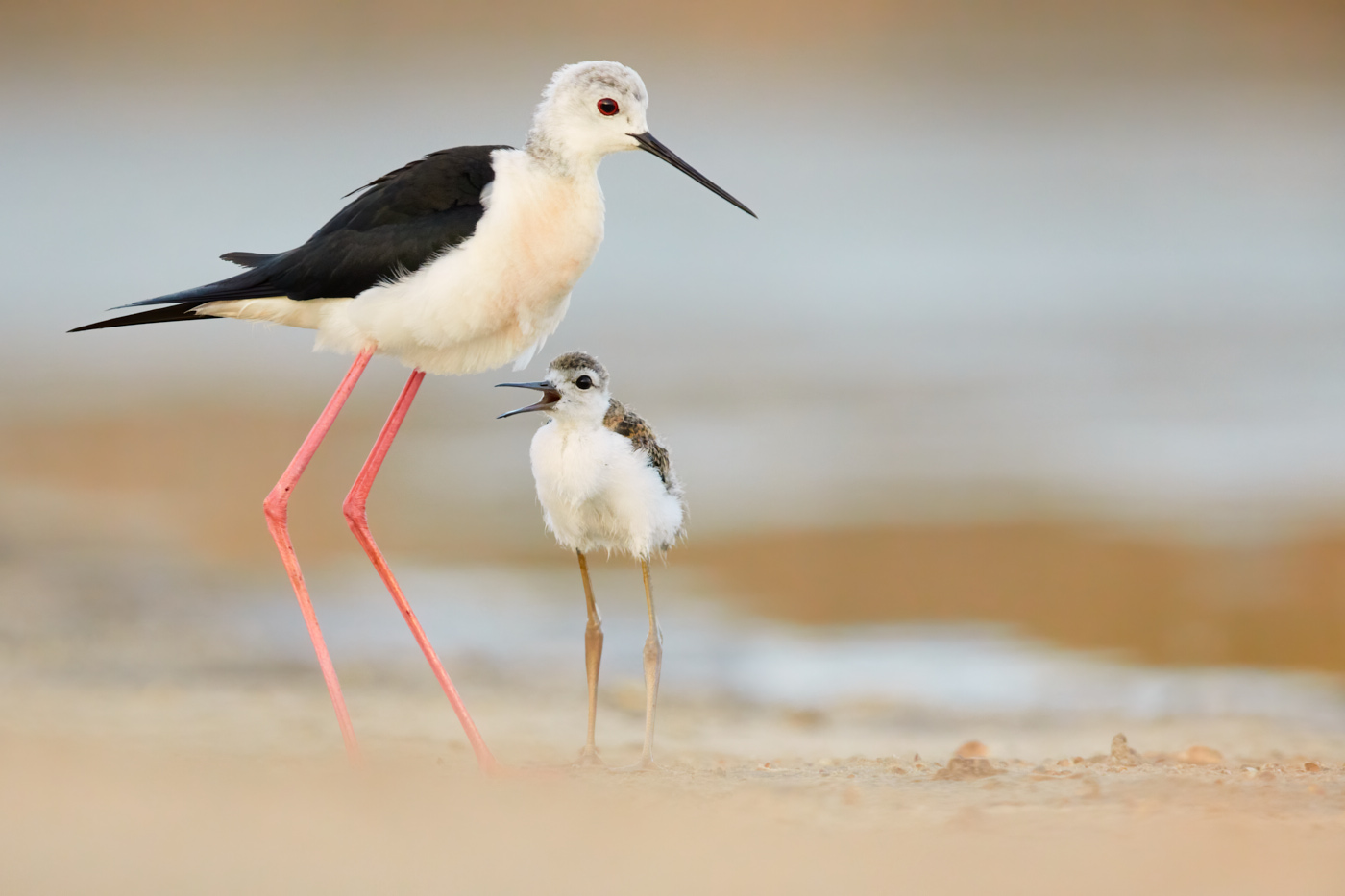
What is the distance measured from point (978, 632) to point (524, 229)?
361 centimetres

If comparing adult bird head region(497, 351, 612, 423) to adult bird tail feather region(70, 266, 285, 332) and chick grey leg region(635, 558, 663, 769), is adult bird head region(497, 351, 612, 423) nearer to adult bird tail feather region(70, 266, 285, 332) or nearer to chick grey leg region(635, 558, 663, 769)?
chick grey leg region(635, 558, 663, 769)

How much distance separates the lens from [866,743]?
636cm

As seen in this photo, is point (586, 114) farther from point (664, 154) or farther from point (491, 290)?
point (491, 290)

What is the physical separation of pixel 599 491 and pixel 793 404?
285 inches

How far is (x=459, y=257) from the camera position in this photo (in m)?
5.07

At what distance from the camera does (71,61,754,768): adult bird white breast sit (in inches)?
200

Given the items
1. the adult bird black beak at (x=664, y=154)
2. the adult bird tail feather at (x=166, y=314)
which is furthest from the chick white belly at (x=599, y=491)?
the adult bird tail feather at (x=166, y=314)

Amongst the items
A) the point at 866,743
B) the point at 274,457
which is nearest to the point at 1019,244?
the point at 274,457

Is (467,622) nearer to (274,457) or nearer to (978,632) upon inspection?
(978,632)

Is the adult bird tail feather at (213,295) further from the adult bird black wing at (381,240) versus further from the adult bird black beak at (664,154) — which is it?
the adult bird black beak at (664,154)

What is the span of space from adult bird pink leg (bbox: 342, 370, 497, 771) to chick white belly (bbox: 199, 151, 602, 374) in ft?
0.79

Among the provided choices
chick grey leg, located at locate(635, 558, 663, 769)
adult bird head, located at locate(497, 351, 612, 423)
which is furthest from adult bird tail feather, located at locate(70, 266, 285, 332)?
chick grey leg, located at locate(635, 558, 663, 769)

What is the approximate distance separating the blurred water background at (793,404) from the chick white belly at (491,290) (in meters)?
2.14

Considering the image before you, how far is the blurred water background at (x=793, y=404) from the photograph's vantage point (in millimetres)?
7617
